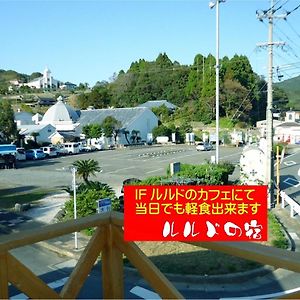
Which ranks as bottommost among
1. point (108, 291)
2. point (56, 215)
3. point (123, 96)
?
point (56, 215)

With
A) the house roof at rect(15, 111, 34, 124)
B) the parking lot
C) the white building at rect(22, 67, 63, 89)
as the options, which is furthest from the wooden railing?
the white building at rect(22, 67, 63, 89)

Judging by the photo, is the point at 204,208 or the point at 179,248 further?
the point at 179,248

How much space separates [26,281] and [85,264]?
0.36 metres

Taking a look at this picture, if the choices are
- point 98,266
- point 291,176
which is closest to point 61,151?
point 291,176

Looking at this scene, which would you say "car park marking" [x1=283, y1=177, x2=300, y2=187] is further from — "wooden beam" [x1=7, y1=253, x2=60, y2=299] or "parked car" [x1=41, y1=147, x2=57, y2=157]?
"parked car" [x1=41, y1=147, x2=57, y2=157]

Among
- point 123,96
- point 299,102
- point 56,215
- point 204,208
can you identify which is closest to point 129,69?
point 123,96

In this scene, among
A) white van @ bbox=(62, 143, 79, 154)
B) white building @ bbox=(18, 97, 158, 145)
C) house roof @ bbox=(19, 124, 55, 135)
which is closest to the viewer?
white van @ bbox=(62, 143, 79, 154)

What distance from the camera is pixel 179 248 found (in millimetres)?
7148

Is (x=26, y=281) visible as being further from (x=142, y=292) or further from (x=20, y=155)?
(x=20, y=155)

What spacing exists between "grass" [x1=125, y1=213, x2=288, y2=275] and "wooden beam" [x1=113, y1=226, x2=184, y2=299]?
390 centimetres

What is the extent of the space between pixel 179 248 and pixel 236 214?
5258mm

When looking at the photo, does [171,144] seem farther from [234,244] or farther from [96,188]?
[234,244]

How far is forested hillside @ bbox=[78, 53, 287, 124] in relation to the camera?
42031 mm

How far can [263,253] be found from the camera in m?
1.42
